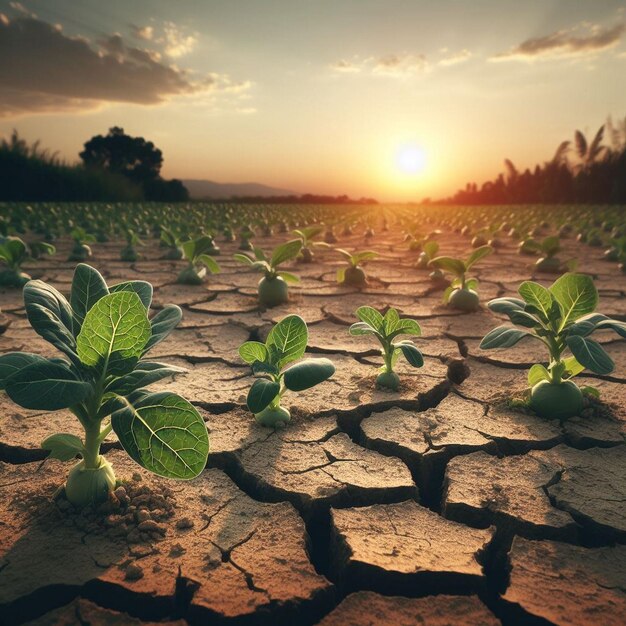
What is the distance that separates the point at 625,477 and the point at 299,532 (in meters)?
0.89

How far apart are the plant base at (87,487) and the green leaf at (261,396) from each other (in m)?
0.40

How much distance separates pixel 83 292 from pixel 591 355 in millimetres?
1326

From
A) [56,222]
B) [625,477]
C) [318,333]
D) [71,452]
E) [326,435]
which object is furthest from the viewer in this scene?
[56,222]

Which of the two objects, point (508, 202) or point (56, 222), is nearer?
point (56, 222)

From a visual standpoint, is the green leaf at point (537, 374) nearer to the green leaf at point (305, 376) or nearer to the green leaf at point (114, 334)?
the green leaf at point (305, 376)

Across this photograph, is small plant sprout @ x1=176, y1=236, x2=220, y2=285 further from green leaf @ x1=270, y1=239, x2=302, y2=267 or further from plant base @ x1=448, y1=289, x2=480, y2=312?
plant base @ x1=448, y1=289, x2=480, y2=312

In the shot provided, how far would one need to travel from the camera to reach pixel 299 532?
1.17m

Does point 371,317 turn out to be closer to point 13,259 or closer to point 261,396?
point 261,396

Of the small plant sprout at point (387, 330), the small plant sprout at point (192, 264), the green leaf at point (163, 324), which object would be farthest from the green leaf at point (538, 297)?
the small plant sprout at point (192, 264)

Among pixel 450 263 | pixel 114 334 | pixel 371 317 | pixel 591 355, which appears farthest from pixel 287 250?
pixel 114 334

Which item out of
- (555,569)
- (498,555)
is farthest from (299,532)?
(555,569)

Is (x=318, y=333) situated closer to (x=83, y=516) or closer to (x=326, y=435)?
(x=326, y=435)

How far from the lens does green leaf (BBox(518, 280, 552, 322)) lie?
161cm

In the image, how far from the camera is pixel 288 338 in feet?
5.00
